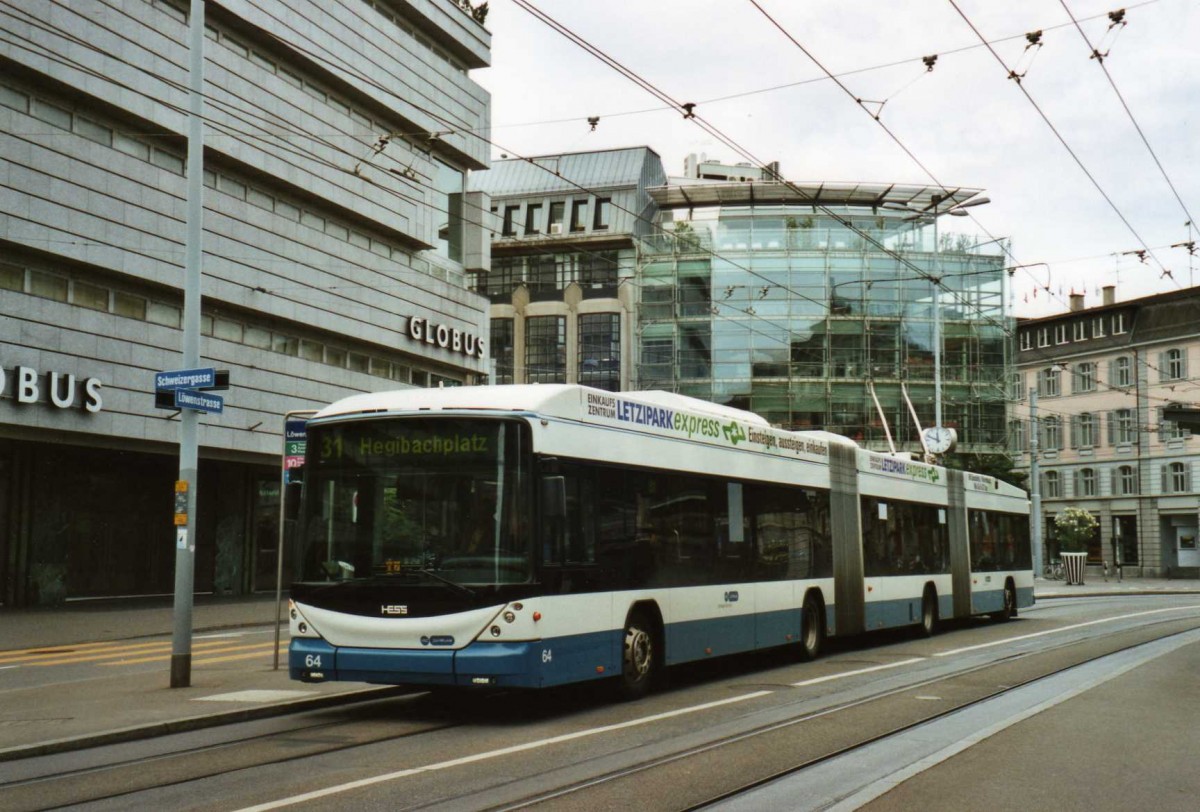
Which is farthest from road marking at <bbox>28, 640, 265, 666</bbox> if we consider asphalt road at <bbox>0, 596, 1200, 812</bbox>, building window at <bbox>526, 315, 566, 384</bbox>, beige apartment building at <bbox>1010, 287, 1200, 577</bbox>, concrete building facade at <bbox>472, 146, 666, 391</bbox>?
beige apartment building at <bbox>1010, 287, 1200, 577</bbox>

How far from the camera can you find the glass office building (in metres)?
62.2

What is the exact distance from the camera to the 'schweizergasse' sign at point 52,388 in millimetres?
26875

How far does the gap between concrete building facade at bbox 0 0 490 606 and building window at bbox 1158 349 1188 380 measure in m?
44.6

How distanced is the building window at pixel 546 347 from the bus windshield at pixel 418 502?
61.2 m

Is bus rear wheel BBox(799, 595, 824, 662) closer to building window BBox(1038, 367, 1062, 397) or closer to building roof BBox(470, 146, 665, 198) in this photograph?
building roof BBox(470, 146, 665, 198)

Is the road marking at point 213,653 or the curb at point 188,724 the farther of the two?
the road marking at point 213,653

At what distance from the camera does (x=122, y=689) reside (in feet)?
44.9

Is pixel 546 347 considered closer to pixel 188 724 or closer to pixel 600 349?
pixel 600 349

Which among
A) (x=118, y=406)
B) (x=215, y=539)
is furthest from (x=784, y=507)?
(x=215, y=539)

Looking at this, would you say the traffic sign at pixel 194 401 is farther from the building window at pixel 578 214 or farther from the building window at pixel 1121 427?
the building window at pixel 1121 427

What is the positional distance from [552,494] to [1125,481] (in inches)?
2876

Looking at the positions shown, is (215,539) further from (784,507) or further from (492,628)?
(492,628)

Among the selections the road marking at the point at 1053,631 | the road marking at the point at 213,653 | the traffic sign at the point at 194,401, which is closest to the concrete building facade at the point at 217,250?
the road marking at the point at 213,653

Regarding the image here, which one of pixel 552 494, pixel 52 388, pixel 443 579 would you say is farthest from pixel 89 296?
pixel 552 494
